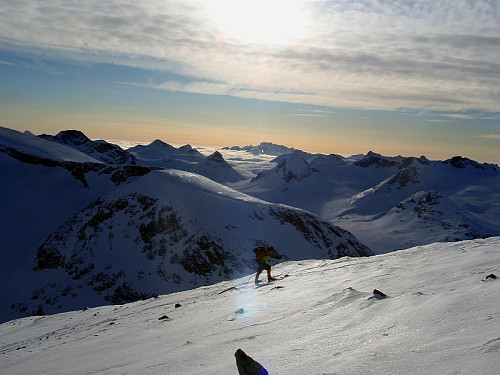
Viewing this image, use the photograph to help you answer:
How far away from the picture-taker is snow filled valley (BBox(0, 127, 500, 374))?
458 cm

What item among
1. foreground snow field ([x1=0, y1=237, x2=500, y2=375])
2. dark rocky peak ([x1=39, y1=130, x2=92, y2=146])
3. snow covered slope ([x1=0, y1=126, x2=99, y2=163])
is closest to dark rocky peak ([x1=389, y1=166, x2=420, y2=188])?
dark rocky peak ([x1=39, y1=130, x2=92, y2=146])

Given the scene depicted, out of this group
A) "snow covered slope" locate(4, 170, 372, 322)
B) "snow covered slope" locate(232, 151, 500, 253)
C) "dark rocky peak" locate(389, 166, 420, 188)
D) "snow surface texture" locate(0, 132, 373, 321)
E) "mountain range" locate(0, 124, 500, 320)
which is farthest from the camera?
"dark rocky peak" locate(389, 166, 420, 188)

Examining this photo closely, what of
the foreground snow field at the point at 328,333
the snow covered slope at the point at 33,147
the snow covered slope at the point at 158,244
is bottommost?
the snow covered slope at the point at 158,244

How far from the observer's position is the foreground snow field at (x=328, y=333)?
151 inches

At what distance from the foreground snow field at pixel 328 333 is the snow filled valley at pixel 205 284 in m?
0.03

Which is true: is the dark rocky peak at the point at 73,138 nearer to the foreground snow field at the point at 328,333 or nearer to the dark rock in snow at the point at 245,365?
the foreground snow field at the point at 328,333

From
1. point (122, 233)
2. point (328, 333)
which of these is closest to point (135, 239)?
point (122, 233)

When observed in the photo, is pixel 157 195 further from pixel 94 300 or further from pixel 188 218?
pixel 94 300

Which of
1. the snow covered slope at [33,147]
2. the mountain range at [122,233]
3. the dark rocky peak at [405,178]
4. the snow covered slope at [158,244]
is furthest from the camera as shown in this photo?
the dark rocky peak at [405,178]

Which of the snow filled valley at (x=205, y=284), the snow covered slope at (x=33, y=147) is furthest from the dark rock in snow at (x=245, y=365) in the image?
the snow covered slope at (x=33, y=147)

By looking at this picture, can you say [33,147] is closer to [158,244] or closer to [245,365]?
[158,244]

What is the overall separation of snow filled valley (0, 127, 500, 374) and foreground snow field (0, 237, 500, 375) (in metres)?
0.03

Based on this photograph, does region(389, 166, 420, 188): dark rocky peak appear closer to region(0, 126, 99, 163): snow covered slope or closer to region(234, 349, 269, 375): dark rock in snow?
region(0, 126, 99, 163): snow covered slope

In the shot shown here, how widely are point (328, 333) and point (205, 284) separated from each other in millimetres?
32298
